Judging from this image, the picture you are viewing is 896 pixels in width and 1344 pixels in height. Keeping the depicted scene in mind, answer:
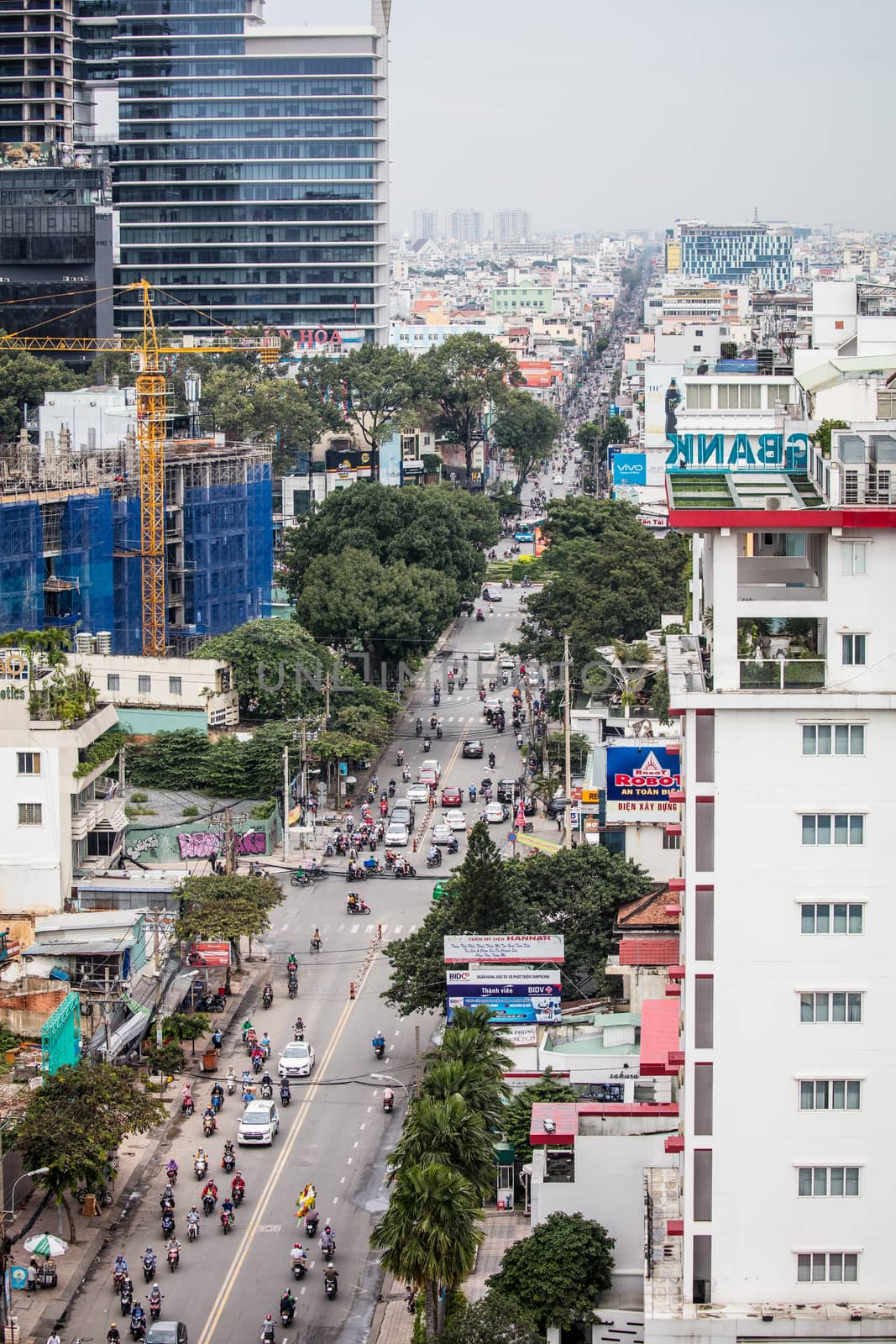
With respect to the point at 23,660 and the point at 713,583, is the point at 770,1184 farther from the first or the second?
the point at 23,660

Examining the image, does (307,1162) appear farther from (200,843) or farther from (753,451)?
(200,843)

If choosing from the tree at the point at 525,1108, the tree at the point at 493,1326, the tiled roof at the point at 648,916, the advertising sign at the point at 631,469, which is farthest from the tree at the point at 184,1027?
the advertising sign at the point at 631,469

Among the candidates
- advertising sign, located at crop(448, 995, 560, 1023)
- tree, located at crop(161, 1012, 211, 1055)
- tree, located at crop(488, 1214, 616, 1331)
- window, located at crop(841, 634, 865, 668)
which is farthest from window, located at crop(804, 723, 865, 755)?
tree, located at crop(161, 1012, 211, 1055)

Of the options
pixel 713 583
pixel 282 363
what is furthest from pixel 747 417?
pixel 282 363

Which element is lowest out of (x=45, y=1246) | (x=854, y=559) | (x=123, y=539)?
(x=45, y=1246)

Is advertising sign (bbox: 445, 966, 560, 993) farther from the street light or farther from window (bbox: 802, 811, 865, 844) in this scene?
window (bbox: 802, 811, 865, 844)

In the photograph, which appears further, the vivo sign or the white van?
the white van

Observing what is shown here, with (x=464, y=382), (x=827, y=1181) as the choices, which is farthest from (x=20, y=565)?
(x=464, y=382)
